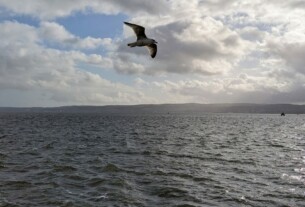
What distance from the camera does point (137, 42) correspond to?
16.8 meters

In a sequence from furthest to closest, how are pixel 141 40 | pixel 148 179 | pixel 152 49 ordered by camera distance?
pixel 148 179
pixel 152 49
pixel 141 40

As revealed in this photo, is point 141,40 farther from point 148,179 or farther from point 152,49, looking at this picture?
point 148,179

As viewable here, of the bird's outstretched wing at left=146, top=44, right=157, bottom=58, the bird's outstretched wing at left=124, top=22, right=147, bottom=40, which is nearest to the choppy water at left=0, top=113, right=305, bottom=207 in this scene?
the bird's outstretched wing at left=146, top=44, right=157, bottom=58

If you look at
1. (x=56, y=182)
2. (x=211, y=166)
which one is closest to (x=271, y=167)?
(x=211, y=166)

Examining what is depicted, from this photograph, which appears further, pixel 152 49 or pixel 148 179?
pixel 148 179

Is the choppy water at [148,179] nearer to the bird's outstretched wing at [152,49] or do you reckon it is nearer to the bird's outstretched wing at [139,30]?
the bird's outstretched wing at [152,49]

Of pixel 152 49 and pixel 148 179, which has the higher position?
pixel 152 49

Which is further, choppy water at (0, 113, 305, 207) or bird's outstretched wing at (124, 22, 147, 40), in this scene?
choppy water at (0, 113, 305, 207)

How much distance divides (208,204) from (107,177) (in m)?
8.51

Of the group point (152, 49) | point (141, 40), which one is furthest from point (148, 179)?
point (141, 40)

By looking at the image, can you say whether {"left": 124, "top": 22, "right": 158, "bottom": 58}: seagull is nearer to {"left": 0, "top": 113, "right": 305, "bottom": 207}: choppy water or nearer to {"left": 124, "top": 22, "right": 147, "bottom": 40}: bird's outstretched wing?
{"left": 124, "top": 22, "right": 147, "bottom": 40}: bird's outstretched wing

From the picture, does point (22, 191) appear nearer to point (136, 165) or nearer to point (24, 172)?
point (24, 172)

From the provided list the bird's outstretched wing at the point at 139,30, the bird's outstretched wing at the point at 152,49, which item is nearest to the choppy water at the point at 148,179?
the bird's outstretched wing at the point at 152,49

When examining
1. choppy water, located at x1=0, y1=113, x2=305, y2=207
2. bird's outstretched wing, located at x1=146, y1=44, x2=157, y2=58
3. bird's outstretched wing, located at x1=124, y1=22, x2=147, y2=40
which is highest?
bird's outstretched wing, located at x1=124, y1=22, x2=147, y2=40
